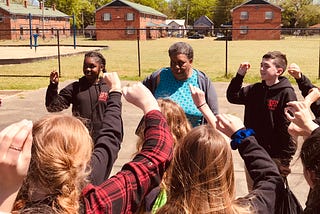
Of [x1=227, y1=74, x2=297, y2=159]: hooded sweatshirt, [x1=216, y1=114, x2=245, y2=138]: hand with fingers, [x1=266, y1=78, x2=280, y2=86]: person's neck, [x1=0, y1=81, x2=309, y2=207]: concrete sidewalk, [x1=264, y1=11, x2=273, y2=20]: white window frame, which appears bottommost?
[x1=0, y1=81, x2=309, y2=207]: concrete sidewalk

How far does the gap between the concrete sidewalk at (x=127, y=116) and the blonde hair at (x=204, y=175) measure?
3017mm

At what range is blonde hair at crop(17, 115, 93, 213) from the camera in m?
1.58

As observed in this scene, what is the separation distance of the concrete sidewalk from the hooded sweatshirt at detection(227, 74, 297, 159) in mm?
510

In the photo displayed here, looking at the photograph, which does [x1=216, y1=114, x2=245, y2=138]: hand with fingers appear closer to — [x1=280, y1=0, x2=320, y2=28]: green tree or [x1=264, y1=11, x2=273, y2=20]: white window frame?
[x1=264, y1=11, x2=273, y2=20]: white window frame

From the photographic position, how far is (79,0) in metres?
105

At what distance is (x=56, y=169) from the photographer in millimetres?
1585

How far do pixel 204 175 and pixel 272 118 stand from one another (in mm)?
2619

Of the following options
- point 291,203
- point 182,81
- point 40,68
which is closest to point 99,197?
point 291,203

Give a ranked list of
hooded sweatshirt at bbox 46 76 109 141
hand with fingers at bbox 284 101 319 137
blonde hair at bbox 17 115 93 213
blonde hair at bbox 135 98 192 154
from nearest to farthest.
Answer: blonde hair at bbox 17 115 93 213 < hand with fingers at bbox 284 101 319 137 < blonde hair at bbox 135 98 192 154 < hooded sweatshirt at bbox 46 76 109 141

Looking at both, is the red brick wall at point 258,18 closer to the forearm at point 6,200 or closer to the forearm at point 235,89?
the forearm at point 235,89

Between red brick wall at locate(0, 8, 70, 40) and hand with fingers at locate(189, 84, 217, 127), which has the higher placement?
red brick wall at locate(0, 8, 70, 40)

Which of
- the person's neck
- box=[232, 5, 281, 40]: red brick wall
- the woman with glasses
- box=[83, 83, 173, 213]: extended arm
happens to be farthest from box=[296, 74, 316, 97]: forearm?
box=[232, 5, 281, 40]: red brick wall

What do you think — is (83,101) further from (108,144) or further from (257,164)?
(257,164)

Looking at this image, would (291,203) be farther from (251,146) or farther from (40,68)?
(40,68)
